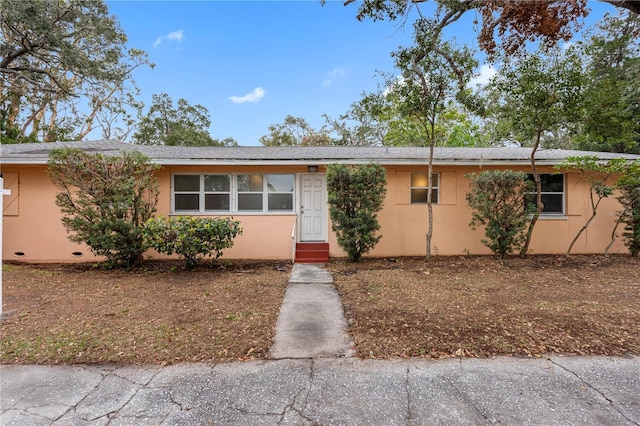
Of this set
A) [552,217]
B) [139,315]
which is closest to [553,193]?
[552,217]

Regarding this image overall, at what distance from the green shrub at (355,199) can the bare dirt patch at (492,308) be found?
84 cm

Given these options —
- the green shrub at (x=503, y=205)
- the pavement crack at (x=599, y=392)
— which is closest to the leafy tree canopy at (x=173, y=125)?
the green shrub at (x=503, y=205)

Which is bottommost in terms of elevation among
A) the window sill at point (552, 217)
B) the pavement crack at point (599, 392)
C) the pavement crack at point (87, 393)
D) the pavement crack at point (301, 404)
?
the pavement crack at point (87, 393)

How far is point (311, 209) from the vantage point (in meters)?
8.98

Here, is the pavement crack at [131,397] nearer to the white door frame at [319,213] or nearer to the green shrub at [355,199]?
the green shrub at [355,199]

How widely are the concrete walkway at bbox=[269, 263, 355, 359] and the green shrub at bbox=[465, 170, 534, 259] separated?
443 centimetres

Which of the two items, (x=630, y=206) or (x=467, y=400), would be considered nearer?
(x=467, y=400)

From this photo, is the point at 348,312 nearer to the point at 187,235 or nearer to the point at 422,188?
the point at 187,235

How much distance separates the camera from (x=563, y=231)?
8797 millimetres

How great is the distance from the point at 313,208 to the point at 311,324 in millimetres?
5194

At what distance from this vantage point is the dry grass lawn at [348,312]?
3.32 metres

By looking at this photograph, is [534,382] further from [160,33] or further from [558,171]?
[160,33]

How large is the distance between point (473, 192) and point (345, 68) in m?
9.43

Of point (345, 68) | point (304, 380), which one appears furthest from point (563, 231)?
point (345, 68)
